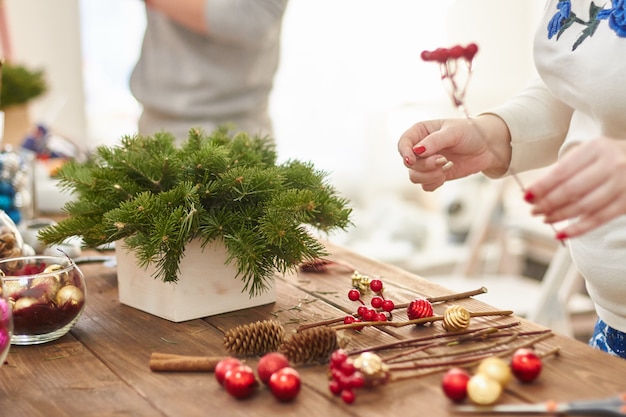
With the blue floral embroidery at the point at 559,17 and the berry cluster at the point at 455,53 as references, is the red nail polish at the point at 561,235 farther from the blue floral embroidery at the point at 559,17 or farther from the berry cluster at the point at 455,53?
the blue floral embroidery at the point at 559,17

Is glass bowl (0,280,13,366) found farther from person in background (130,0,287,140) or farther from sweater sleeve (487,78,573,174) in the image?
person in background (130,0,287,140)

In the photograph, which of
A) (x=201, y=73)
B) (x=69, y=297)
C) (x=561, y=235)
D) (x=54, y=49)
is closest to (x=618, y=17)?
(x=561, y=235)

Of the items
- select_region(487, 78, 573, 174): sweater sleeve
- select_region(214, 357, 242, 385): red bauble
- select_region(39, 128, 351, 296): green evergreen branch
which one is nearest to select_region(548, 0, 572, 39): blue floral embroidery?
select_region(487, 78, 573, 174): sweater sleeve

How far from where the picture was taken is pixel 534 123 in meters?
1.08

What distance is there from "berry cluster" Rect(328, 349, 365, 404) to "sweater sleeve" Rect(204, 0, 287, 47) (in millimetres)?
927

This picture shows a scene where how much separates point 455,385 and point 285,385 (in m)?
0.15

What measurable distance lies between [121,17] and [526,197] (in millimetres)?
3250

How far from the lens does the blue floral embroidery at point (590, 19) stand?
2.88 ft

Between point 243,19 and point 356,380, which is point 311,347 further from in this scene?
point 243,19

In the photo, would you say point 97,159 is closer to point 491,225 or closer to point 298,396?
point 298,396

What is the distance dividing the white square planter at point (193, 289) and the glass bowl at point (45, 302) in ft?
0.31

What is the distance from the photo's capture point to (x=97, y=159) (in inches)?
42.1

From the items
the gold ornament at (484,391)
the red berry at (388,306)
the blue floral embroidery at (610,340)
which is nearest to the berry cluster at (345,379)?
the gold ornament at (484,391)

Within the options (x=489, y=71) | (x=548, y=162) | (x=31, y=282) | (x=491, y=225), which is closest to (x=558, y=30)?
(x=548, y=162)
